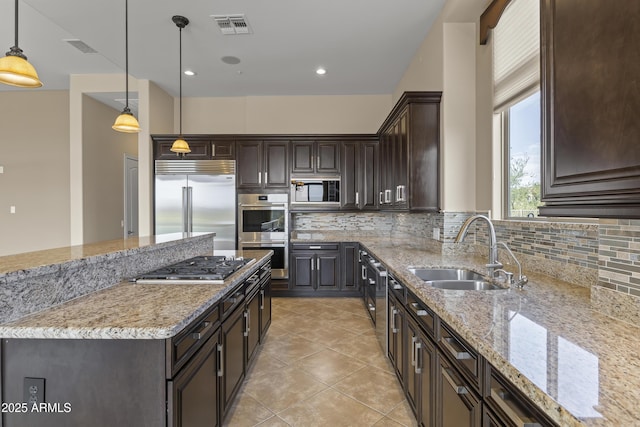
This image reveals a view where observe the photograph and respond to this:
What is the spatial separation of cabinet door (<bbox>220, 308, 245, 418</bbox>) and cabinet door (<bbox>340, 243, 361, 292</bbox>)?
2.57 metres

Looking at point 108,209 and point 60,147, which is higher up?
point 60,147

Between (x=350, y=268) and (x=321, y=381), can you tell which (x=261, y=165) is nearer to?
(x=350, y=268)

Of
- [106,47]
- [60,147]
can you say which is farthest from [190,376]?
[60,147]

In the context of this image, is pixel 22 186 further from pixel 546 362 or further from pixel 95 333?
pixel 546 362

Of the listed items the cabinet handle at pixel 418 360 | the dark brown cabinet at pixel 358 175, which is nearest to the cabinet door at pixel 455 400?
the cabinet handle at pixel 418 360

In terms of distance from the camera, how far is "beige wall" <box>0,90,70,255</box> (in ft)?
16.9

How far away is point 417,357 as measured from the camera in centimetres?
171

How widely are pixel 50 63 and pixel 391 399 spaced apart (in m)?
5.71

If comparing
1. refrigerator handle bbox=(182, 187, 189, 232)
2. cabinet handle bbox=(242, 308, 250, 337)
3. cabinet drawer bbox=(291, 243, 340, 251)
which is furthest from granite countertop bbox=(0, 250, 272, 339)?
Answer: refrigerator handle bbox=(182, 187, 189, 232)

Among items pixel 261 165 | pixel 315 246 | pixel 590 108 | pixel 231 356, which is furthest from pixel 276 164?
pixel 590 108

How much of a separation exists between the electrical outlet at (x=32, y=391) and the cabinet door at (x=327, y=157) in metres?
4.07

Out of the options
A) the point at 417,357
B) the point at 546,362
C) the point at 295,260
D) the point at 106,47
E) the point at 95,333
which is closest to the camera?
the point at 546,362

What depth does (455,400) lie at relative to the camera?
1.23m

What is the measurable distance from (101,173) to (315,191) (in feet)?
11.4
